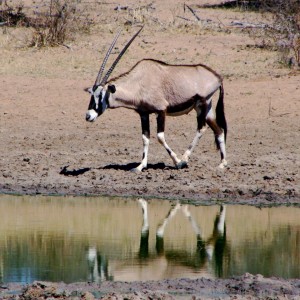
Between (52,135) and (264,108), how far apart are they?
3.46 metres

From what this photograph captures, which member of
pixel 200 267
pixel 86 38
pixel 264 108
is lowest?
pixel 200 267

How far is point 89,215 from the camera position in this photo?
440 inches

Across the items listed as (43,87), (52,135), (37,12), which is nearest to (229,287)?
(52,135)

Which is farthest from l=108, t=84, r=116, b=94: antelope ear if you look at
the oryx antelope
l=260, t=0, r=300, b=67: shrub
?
l=260, t=0, r=300, b=67: shrub

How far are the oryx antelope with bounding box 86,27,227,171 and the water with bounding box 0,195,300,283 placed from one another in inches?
51.9

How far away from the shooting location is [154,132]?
1534 centimetres

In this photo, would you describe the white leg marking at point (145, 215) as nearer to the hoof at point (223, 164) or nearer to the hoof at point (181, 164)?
the hoof at point (181, 164)

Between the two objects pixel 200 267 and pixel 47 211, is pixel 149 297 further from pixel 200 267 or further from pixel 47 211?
pixel 47 211

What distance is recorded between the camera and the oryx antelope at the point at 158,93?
42.5ft

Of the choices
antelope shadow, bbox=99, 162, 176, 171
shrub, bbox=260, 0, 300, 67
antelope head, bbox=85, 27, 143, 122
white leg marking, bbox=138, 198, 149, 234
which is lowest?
white leg marking, bbox=138, 198, 149, 234

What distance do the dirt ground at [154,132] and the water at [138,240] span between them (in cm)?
54

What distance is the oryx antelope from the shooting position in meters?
13.0

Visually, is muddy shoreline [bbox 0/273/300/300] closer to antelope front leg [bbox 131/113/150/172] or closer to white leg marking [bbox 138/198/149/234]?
white leg marking [bbox 138/198/149/234]

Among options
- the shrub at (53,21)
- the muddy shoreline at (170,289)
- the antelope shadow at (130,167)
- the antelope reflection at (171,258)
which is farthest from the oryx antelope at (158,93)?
the shrub at (53,21)
